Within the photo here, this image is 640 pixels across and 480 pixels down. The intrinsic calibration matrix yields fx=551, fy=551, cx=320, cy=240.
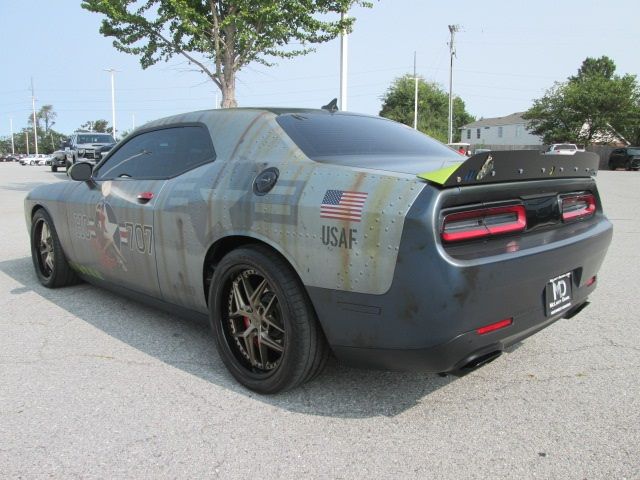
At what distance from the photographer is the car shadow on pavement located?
2713mm

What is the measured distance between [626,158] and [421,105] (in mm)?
49890

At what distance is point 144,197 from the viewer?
345 cm

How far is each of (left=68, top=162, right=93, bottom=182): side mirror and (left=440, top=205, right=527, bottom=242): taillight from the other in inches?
117

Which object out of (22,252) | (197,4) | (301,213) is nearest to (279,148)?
(301,213)

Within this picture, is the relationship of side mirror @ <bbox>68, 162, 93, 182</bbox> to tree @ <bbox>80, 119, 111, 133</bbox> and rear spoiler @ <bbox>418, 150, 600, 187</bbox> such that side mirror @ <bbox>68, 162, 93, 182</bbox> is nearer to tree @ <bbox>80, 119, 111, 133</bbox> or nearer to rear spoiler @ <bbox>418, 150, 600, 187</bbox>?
rear spoiler @ <bbox>418, 150, 600, 187</bbox>

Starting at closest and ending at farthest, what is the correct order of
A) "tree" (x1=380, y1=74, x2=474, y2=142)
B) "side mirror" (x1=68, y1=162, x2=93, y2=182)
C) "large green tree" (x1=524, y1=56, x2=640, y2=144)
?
1. "side mirror" (x1=68, y1=162, x2=93, y2=182)
2. "large green tree" (x1=524, y1=56, x2=640, y2=144)
3. "tree" (x1=380, y1=74, x2=474, y2=142)

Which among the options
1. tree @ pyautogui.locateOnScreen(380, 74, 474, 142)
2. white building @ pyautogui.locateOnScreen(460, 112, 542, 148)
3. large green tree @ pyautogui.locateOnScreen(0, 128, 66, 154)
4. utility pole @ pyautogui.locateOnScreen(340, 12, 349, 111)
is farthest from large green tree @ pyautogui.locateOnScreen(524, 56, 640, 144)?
large green tree @ pyautogui.locateOnScreen(0, 128, 66, 154)

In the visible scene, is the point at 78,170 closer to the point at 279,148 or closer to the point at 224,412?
the point at 279,148

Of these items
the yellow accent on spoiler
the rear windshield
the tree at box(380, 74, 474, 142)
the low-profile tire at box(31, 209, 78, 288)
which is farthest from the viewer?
the tree at box(380, 74, 474, 142)

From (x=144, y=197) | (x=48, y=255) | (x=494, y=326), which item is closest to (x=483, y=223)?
(x=494, y=326)

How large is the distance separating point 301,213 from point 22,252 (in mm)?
5470

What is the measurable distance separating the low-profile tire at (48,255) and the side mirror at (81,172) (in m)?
0.76

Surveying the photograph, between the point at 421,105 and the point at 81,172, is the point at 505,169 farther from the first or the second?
the point at 421,105

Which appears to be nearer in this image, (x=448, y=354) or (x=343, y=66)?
(x=448, y=354)
